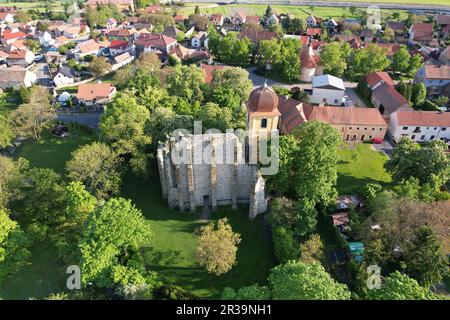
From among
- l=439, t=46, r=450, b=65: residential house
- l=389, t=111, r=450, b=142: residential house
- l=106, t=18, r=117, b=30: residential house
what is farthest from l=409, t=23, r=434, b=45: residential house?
l=106, t=18, r=117, b=30: residential house

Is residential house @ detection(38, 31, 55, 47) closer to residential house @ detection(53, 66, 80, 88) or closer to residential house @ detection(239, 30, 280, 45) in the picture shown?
residential house @ detection(53, 66, 80, 88)

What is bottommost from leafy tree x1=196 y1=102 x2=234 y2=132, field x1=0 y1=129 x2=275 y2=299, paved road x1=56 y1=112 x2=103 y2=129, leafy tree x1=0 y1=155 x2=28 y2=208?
field x1=0 y1=129 x2=275 y2=299

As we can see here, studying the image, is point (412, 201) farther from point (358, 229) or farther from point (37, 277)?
point (37, 277)

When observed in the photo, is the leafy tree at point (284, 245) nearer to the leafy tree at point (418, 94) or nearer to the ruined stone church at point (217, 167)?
the ruined stone church at point (217, 167)

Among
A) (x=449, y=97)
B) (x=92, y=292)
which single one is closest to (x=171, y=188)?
(x=92, y=292)

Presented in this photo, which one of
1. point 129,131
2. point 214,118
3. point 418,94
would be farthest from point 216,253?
point 418,94

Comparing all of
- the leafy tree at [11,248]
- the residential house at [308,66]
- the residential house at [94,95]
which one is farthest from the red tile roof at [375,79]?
the leafy tree at [11,248]

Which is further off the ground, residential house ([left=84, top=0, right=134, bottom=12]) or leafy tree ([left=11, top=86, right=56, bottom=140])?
residential house ([left=84, top=0, right=134, bottom=12])
